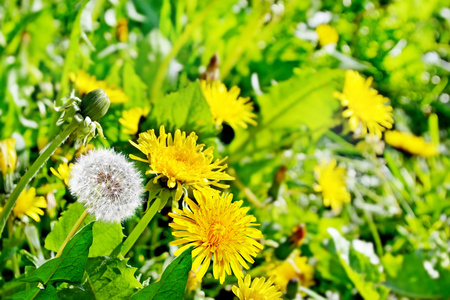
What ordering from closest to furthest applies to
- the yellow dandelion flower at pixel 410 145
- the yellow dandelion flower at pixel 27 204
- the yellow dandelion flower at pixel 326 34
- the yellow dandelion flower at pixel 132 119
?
the yellow dandelion flower at pixel 27 204, the yellow dandelion flower at pixel 132 119, the yellow dandelion flower at pixel 326 34, the yellow dandelion flower at pixel 410 145

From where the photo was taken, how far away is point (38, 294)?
0.51 meters

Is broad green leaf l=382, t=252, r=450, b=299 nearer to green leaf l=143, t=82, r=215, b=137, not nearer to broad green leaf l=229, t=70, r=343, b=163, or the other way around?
broad green leaf l=229, t=70, r=343, b=163

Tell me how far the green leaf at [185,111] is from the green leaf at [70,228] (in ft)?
0.70

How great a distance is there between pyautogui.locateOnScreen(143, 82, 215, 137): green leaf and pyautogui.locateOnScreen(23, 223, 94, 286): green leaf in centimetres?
29

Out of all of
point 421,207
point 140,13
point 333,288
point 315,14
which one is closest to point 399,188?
point 421,207

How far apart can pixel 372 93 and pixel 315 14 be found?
0.59 meters

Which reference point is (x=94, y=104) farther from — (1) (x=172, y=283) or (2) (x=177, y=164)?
(1) (x=172, y=283)

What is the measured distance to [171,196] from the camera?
539 mm

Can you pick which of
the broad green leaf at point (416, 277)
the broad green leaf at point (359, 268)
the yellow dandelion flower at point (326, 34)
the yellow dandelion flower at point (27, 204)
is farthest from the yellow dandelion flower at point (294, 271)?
the yellow dandelion flower at point (326, 34)

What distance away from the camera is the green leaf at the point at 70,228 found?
1.86 ft

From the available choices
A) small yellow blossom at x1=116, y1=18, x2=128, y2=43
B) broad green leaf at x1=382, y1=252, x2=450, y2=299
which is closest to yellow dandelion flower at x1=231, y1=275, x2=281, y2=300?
broad green leaf at x1=382, y1=252, x2=450, y2=299

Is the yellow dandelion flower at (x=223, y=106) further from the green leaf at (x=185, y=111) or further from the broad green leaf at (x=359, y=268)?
the broad green leaf at (x=359, y=268)

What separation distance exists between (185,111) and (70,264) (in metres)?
0.33

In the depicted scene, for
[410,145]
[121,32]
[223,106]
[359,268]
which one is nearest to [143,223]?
[223,106]
